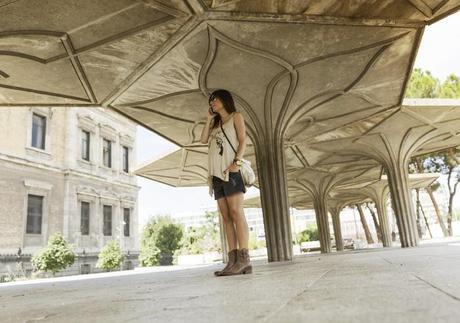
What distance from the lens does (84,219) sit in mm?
25547

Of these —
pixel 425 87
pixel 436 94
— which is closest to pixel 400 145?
pixel 436 94

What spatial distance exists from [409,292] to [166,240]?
41487mm

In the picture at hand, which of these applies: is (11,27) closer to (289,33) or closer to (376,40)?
(289,33)

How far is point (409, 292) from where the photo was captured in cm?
173

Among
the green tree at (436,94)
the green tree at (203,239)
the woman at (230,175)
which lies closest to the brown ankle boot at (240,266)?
the woman at (230,175)

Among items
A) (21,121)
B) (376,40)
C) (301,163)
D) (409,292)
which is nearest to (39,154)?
(21,121)

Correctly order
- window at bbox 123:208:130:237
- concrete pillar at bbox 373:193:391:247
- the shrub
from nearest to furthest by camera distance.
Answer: window at bbox 123:208:130:237 → concrete pillar at bbox 373:193:391:247 → the shrub

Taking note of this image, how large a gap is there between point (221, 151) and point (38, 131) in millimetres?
22657

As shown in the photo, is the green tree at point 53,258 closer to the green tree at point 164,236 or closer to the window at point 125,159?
the window at point 125,159

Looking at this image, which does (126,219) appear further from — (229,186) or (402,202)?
(229,186)

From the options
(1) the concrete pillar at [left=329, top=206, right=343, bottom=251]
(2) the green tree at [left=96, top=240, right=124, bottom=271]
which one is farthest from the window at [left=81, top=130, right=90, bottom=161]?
(1) the concrete pillar at [left=329, top=206, right=343, bottom=251]

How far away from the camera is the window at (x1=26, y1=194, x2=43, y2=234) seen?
71.7 feet

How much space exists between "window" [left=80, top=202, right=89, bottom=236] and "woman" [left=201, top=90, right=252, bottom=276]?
2290 centimetres

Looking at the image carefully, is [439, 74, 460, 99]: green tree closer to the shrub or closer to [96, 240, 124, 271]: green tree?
[96, 240, 124, 271]: green tree
